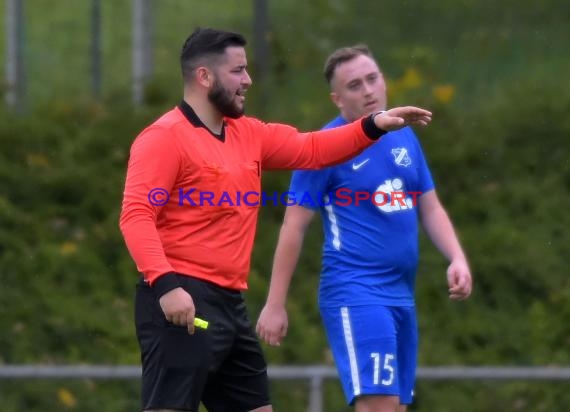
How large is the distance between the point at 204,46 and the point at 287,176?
464 cm

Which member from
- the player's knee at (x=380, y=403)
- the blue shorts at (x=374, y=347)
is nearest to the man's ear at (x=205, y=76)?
the blue shorts at (x=374, y=347)

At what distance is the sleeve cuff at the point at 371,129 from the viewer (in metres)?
5.29

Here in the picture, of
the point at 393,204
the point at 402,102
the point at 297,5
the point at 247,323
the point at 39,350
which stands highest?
the point at 297,5

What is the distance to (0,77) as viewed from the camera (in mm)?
11031

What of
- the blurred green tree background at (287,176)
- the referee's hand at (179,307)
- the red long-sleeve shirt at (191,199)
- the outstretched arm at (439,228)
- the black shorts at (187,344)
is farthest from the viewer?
the blurred green tree background at (287,176)

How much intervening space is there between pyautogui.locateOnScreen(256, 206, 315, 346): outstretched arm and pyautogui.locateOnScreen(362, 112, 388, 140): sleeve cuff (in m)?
0.65

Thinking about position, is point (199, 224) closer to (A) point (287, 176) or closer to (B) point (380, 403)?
(B) point (380, 403)

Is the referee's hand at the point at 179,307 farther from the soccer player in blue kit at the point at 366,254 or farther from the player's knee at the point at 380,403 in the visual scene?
the player's knee at the point at 380,403

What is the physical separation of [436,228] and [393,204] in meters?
0.30

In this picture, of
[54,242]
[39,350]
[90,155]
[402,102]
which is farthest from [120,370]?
[402,102]

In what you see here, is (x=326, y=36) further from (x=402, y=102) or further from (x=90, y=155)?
(x=90, y=155)

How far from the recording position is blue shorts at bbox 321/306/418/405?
561 cm

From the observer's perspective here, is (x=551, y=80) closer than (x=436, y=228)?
No

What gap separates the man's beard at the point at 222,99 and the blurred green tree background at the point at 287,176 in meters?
2.85
